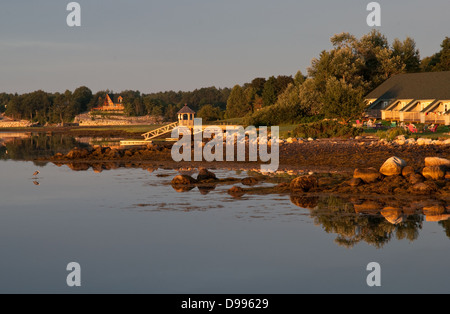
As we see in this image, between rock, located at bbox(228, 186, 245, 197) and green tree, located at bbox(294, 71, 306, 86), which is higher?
green tree, located at bbox(294, 71, 306, 86)

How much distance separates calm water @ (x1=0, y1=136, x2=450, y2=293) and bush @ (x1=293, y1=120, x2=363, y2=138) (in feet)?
85.2

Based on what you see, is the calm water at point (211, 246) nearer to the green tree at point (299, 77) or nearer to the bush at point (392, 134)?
the bush at point (392, 134)

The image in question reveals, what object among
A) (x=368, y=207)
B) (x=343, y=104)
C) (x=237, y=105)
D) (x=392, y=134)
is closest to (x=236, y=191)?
(x=368, y=207)

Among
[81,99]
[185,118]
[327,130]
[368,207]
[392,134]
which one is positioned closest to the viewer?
[368,207]

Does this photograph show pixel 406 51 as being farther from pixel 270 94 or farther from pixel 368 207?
pixel 368 207

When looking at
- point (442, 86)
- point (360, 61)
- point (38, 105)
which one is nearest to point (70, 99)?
point (38, 105)

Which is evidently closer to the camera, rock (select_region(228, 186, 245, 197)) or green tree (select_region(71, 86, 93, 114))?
rock (select_region(228, 186, 245, 197))

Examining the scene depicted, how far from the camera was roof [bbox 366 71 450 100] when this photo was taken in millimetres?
66000

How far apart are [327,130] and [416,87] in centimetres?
2250

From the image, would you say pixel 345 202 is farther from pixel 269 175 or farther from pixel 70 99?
pixel 70 99

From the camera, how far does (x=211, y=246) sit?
57.1 ft

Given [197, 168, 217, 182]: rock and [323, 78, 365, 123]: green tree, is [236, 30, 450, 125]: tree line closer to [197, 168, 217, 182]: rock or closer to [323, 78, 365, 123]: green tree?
[323, 78, 365, 123]: green tree

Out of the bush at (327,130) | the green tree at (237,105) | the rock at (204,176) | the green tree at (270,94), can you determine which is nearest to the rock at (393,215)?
the rock at (204,176)

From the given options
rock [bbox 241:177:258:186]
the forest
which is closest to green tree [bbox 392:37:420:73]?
the forest
